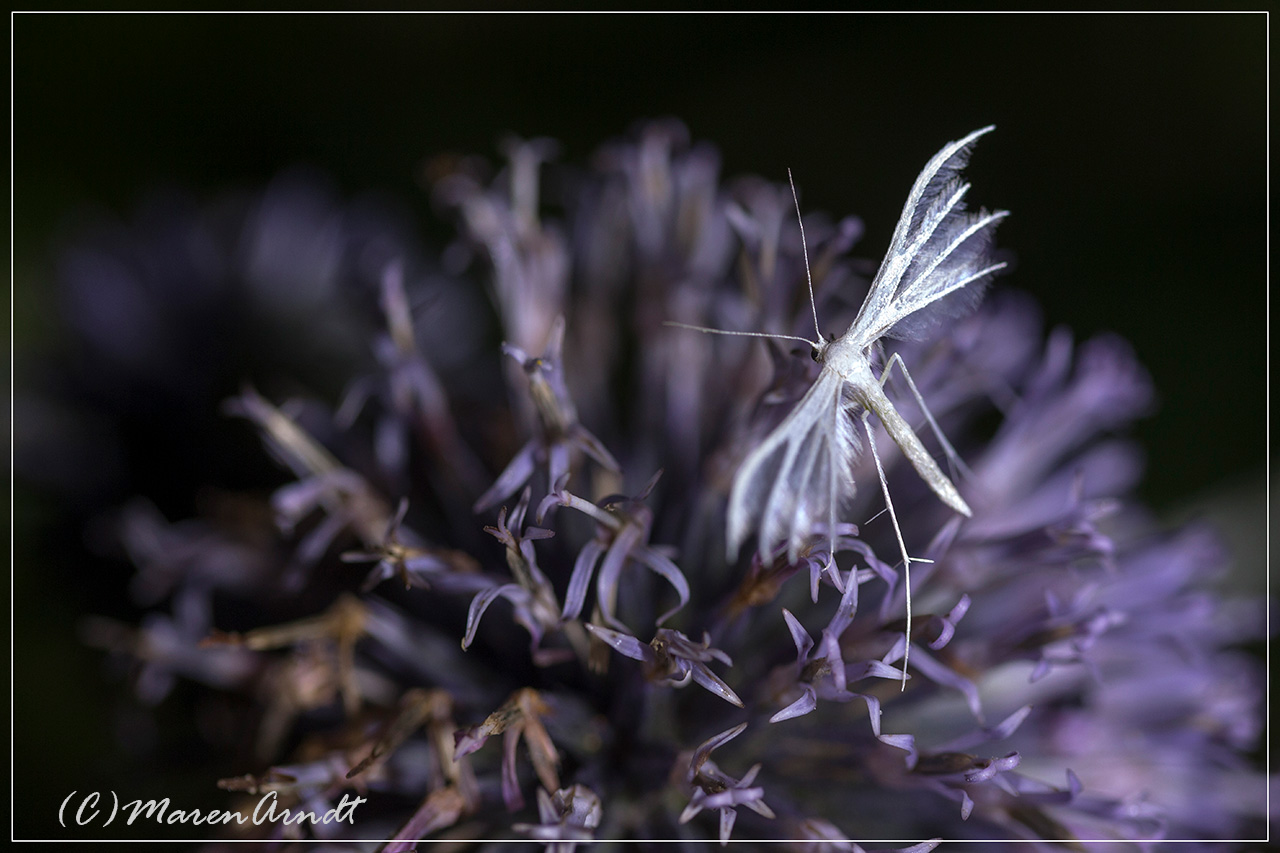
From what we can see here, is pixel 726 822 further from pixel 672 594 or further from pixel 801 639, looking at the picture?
pixel 672 594

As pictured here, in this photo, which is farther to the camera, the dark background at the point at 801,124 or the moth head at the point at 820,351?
the dark background at the point at 801,124

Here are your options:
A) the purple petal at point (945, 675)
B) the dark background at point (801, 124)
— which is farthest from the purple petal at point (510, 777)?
the dark background at point (801, 124)

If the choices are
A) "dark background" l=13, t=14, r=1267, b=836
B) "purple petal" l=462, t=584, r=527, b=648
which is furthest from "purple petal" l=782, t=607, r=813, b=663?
"dark background" l=13, t=14, r=1267, b=836

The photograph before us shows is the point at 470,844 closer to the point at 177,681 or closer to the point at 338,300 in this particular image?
the point at 177,681

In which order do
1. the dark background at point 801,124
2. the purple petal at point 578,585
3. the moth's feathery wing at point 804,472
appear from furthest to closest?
the dark background at point 801,124, the purple petal at point 578,585, the moth's feathery wing at point 804,472

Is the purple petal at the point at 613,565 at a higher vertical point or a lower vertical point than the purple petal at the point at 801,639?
higher

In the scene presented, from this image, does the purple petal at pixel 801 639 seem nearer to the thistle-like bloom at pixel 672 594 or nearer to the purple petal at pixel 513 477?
the thistle-like bloom at pixel 672 594

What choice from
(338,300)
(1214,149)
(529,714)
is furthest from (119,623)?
(1214,149)
